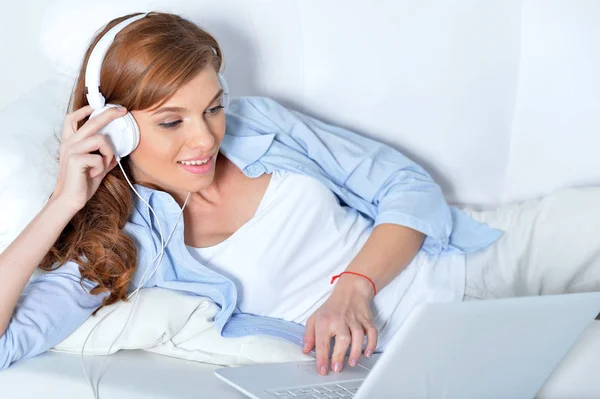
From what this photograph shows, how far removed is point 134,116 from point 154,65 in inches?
3.9

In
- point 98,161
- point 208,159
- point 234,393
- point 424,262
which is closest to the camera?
point 234,393

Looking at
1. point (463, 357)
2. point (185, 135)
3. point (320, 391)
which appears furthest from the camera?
point (185, 135)

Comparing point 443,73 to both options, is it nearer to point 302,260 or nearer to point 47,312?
point 302,260

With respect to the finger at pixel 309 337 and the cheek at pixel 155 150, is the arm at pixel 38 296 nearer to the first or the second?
the cheek at pixel 155 150

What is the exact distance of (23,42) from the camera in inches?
75.9

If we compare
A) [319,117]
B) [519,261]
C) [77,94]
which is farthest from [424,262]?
[77,94]

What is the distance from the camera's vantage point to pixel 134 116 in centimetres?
146

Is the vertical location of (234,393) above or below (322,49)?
below

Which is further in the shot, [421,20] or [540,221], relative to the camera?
[421,20]

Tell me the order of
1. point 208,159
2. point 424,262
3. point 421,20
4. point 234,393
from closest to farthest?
point 234,393 < point 208,159 < point 424,262 < point 421,20

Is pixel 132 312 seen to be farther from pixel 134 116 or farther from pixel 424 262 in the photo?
pixel 424 262

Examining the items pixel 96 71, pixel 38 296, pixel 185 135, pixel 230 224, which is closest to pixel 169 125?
pixel 185 135

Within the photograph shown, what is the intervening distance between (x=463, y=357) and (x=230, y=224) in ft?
2.20

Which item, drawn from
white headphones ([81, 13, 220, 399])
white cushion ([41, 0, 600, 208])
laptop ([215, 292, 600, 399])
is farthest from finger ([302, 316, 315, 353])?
white cushion ([41, 0, 600, 208])
